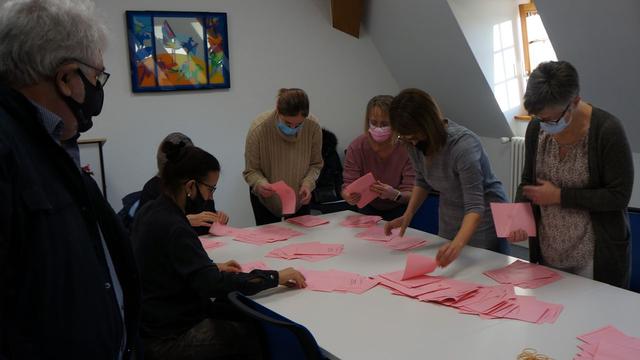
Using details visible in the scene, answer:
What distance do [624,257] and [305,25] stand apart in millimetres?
3503

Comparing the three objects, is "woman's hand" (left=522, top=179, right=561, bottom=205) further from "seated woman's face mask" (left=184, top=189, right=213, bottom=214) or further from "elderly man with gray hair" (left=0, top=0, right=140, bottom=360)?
"elderly man with gray hair" (left=0, top=0, right=140, bottom=360)

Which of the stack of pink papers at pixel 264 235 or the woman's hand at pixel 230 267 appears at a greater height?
the woman's hand at pixel 230 267

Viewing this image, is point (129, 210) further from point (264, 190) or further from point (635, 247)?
point (635, 247)

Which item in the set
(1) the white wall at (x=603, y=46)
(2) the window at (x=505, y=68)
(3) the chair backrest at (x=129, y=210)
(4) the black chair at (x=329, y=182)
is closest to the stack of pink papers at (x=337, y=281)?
(3) the chair backrest at (x=129, y=210)

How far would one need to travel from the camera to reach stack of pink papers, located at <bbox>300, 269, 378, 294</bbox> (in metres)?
1.93

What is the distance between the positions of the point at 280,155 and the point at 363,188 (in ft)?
1.79

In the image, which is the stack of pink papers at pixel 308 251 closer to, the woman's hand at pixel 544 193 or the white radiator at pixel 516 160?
the woman's hand at pixel 544 193

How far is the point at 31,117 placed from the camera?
99 centimetres

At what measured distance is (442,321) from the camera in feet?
5.39

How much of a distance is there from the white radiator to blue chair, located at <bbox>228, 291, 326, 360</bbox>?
342cm

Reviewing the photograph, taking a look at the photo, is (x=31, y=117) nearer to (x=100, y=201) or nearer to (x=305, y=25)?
(x=100, y=201)

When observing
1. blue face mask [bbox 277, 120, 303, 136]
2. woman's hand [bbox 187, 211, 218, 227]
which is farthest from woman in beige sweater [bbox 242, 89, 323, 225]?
woman's hand [bbox 187, 211, 218, 227]

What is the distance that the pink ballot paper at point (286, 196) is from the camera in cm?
277

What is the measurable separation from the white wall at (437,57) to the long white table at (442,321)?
8.64 ft
